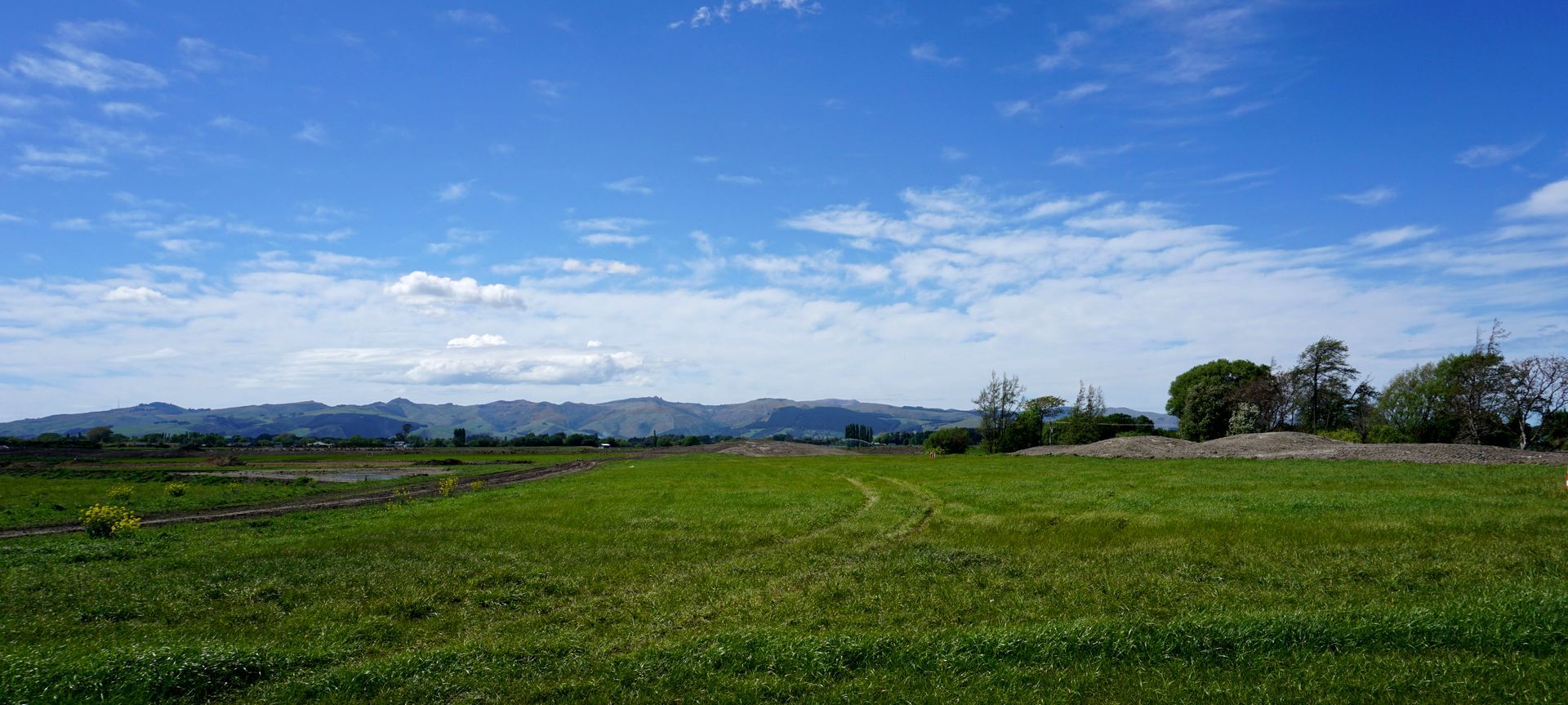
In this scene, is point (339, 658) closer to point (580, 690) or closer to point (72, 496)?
point (580, 690)

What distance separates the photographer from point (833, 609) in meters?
15.3

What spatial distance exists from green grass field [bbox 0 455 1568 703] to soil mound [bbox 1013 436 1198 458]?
3937 cm

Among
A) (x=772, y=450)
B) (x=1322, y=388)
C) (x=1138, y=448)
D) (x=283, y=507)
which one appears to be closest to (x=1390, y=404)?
(x=1322, y=388)

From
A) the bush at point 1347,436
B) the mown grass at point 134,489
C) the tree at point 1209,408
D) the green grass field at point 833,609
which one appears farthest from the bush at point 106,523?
the tree at point 1209,408

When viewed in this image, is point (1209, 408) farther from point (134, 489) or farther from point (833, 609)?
point (134, 489)

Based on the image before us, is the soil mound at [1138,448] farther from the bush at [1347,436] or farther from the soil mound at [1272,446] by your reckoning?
the bush at [1347,436]

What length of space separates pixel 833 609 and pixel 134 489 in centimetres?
6210

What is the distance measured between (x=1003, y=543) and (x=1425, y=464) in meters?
39.0

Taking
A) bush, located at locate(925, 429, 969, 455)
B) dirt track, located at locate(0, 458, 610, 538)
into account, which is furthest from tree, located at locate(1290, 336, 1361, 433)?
dirt track, located at locate(0, 458, 610, 538)

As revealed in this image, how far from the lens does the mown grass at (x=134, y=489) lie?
38.7 metres

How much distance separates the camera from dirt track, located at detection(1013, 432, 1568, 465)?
47.2 m

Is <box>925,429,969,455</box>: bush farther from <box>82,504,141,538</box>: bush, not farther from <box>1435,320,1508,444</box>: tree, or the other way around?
<box>82,504,141,538</box>: bush

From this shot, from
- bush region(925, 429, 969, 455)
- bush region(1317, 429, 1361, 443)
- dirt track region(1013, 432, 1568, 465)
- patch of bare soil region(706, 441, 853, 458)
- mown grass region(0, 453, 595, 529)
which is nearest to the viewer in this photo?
mown grass region(0, 453, 595, 529)

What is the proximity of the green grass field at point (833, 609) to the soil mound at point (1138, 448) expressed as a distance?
3937 cm
